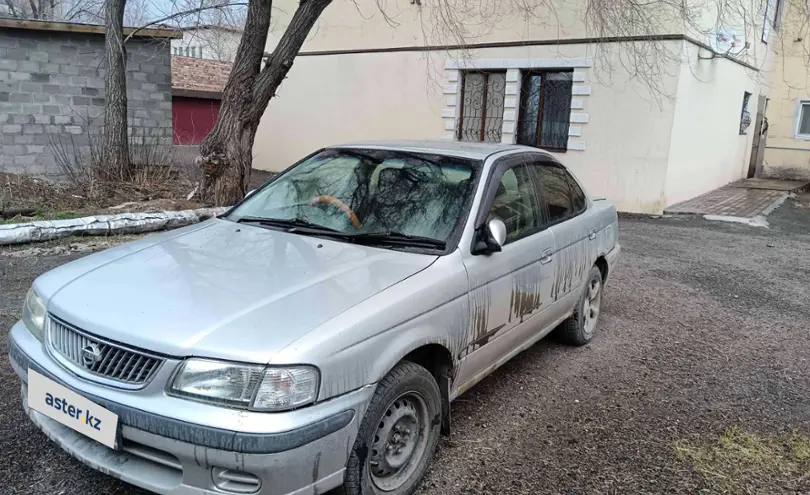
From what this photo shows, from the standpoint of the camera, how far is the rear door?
4.29 meters

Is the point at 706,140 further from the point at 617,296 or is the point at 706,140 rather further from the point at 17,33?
the point at 17,33

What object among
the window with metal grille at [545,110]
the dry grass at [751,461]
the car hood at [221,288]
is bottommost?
the dry grass at [751,461]

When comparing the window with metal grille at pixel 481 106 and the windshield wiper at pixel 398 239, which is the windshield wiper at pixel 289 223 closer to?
the windshield wiper at pixel 398 239

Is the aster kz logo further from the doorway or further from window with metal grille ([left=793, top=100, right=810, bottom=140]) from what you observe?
window with metal grille ([left=793, top=100, right=810, bottom=140])

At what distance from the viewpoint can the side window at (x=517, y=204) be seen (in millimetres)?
3717

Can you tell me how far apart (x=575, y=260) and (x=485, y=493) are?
6.87 feet

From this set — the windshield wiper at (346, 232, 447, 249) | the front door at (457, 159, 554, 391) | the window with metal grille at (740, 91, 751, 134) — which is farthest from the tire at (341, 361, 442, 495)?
the window with metal grille at (740, 91, 751, 134)

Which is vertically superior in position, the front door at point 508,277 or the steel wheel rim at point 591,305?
the front door at point 508,277

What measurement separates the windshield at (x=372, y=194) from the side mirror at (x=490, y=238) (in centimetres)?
16

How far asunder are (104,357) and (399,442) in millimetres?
1320

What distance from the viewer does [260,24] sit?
334 inches

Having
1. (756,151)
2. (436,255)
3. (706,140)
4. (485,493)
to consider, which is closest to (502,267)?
(436,255)

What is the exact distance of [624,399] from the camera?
4109mm

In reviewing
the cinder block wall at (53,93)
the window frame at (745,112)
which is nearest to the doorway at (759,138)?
the window frame at (745,112)
